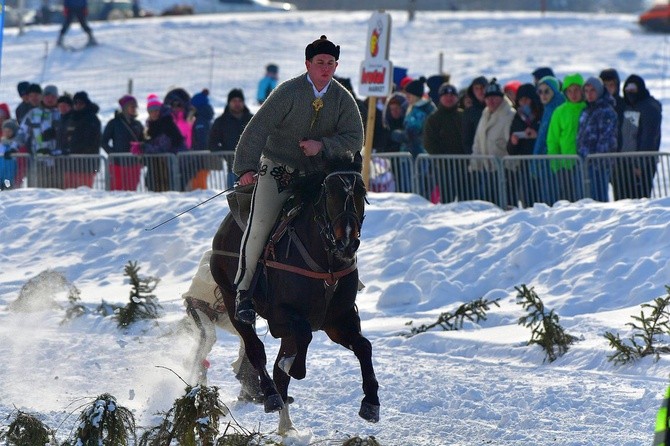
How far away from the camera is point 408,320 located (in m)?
12.0

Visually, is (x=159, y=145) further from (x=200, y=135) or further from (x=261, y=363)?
(x=261, y=363)

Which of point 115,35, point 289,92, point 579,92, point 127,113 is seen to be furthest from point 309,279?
point 115,35

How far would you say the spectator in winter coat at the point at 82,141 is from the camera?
60.3 feet

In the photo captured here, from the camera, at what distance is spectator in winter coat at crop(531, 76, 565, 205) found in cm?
1501

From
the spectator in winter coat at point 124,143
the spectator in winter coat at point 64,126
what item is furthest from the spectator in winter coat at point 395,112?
the spectator in winter coat at point 64,126

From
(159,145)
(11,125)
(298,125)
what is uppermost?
(298,125)

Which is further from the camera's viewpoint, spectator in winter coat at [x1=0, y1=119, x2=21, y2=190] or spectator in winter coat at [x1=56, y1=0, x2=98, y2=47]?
spectator in winter coat at [x1=56, y1=0, x2=98, y2=47]

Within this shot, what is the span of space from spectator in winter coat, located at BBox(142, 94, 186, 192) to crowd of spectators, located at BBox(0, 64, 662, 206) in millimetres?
13

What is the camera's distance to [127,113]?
61.4ft

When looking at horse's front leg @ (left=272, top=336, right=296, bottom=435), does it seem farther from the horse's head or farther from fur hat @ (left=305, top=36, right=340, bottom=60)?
fur hat @ (left=305, top=36, right=340, bottom=60)

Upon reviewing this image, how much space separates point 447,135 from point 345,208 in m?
8.16

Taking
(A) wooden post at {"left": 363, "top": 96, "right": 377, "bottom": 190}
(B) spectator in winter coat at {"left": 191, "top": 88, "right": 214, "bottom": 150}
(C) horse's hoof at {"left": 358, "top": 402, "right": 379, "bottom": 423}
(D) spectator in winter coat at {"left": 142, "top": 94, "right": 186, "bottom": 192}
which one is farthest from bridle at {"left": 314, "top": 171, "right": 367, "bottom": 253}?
(B) spectator in winter coat at {"left": 191, "top": 88, "right": 214, "bottom": 150}

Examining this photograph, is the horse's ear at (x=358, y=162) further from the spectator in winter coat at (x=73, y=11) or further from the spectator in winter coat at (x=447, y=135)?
the spectator in winter coat at (x=73, y=11)

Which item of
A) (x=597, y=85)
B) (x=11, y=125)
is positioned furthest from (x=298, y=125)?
(x=11, y=125)
